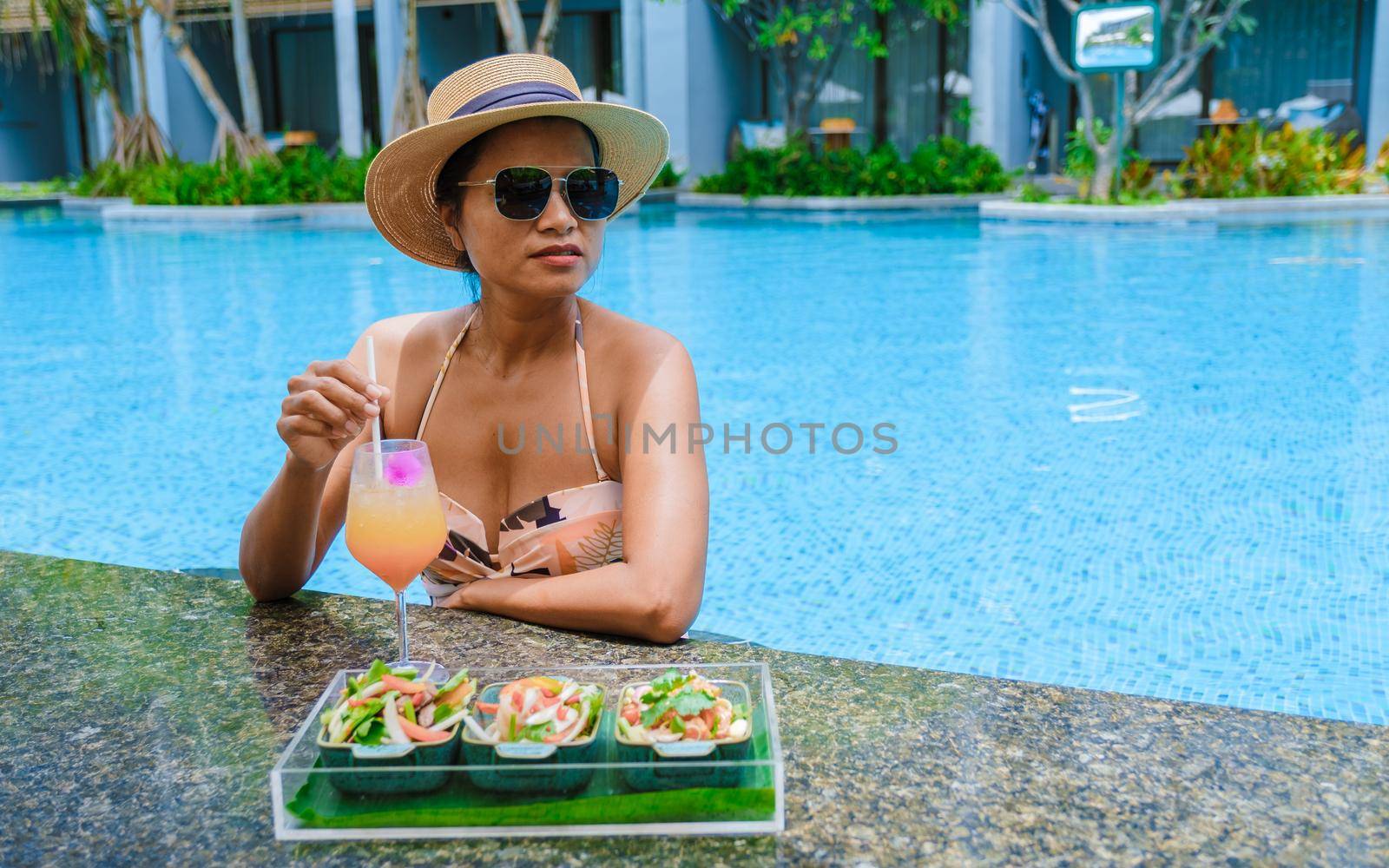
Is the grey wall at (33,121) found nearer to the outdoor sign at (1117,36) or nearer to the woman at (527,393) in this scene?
the outdoor sign at (1117,36)

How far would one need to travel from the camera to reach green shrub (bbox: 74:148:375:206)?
18062 millimetres

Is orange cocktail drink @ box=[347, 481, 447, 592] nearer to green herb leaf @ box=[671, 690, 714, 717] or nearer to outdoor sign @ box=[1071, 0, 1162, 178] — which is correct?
green herb leaf @ box=[671, 690, 714, 717]

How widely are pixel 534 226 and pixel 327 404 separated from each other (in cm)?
52

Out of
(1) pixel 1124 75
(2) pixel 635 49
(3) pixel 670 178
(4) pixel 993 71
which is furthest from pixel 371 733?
(2) pixel 635 49

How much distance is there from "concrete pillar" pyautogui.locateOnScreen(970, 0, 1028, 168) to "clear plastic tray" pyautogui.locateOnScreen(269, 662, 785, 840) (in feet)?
62.6

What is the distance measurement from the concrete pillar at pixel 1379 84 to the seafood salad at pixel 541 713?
774 inches

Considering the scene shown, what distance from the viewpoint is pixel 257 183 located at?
18.1m

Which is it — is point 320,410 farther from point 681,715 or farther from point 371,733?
point 681,715

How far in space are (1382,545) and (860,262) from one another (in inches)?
306

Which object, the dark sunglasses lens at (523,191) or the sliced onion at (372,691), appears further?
the dark sunglasses lens at (523,191)

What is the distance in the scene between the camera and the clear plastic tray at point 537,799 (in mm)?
1202

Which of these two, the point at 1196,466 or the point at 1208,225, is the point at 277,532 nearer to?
the point at 1196,466

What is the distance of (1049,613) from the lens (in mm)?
4156

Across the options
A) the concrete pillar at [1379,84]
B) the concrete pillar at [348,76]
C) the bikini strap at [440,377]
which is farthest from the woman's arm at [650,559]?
the concrete pillar at [348,76]
